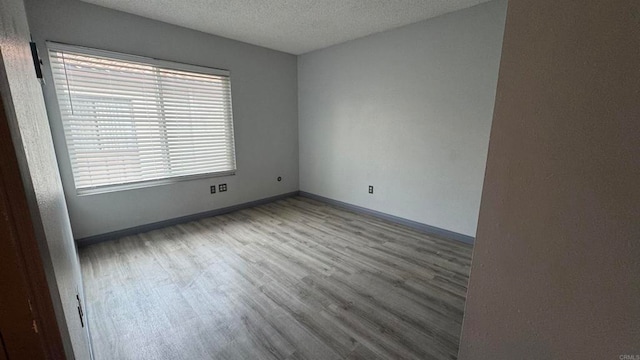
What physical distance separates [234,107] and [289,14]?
1.60 metres

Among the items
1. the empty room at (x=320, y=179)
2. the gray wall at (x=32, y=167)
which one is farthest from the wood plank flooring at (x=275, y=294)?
the gray wall at (x=32, y=167)

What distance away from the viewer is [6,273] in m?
0.39

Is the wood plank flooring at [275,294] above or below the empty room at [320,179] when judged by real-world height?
below

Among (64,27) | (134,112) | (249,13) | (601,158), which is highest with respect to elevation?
(249,13)

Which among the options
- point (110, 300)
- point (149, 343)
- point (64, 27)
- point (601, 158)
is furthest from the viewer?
point (64, 27)

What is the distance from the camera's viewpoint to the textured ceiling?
2.48m

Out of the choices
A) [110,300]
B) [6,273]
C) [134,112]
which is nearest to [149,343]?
[110,300]

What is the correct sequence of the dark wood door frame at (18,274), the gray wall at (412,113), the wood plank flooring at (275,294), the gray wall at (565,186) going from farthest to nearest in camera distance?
the gray wall at (412,113) < the wood plank flooring at (275,294) < the gray wall at (565,186) < the dark wood door frame at (18,274)

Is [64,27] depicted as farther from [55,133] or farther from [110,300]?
[110,300]

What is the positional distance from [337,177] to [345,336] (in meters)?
2.84

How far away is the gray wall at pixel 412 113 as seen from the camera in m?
2.65

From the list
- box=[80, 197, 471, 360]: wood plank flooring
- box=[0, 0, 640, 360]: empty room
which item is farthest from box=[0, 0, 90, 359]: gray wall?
box=[80, 197, 471, 360]: wood plank flooring

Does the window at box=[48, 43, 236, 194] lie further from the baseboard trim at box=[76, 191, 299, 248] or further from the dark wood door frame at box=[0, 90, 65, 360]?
the dark wood door frame at box=[0, 90, 65, 360]

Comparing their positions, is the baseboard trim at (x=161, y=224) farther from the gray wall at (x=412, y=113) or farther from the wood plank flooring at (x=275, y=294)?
the gray wall at (x=412, y=113)
